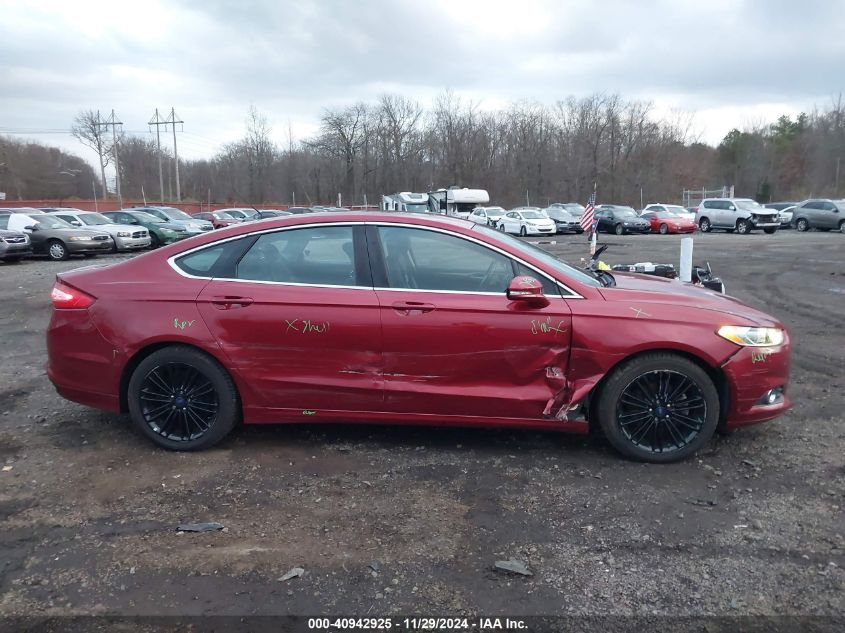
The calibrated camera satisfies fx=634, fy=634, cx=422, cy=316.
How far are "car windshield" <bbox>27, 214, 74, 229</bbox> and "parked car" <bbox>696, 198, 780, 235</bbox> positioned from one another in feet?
98.3

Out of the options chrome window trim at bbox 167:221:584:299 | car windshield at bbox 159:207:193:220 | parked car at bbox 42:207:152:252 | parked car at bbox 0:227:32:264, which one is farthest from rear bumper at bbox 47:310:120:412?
car windshield at bbox 159:207:193:220

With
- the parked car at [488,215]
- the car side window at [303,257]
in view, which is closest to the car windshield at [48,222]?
the car side window at [303,257]

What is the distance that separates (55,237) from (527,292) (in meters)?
20.8

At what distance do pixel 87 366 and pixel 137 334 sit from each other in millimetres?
480

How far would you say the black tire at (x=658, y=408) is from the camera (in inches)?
157

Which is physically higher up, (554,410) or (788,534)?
(554,410)

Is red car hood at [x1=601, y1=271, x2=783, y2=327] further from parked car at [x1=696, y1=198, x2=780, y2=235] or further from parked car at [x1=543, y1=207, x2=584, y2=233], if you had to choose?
parked car at [x1=543, y1=207, x2=584, y2=233]

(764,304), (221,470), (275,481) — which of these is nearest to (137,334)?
(221,470)

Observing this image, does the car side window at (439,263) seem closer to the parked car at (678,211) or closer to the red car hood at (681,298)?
the red car hood at (681,298)

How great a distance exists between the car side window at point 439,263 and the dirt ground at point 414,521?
1.14 metres

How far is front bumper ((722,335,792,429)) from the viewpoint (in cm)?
400

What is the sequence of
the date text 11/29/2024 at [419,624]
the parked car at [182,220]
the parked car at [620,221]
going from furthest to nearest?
the parked car at [620,221] → the parked car at [182,220] → the date text 11/29/2024 at [419,624]

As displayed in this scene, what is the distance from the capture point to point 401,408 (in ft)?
13.7

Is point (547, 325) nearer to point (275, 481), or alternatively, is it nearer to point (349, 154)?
point (275, 481)
